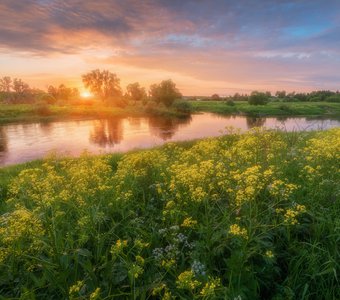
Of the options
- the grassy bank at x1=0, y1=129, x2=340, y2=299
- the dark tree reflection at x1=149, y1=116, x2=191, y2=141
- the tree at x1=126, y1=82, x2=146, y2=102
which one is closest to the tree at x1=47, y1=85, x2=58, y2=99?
the tree at x1=126, y1=82, x2=146, y2=102

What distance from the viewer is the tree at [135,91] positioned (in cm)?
9544

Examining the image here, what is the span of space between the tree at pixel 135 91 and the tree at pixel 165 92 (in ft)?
68.1

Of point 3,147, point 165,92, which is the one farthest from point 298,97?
point 3,147

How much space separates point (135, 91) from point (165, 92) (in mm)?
27976

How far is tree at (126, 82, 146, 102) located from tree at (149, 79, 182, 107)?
68.1 ft

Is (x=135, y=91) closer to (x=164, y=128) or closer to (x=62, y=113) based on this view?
(x=62, y=113)

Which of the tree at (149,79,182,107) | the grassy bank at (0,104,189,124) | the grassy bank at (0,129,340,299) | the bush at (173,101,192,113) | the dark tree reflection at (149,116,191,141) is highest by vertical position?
the tree at (149,79,182,107)

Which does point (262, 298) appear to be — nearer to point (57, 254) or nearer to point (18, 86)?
point (57, 254)

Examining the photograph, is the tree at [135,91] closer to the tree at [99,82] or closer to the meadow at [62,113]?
the tree at [99,82]

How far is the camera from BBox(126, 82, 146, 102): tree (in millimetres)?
95438

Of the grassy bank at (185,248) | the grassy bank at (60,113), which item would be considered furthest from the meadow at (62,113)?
the grassy bank at (185,248)

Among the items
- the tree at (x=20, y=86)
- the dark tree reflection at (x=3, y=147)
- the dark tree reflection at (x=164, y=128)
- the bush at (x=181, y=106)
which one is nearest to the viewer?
the dark tree reflection at (x=3, y=147)

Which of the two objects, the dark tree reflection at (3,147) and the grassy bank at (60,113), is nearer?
the dark tree reflection at (3,147)

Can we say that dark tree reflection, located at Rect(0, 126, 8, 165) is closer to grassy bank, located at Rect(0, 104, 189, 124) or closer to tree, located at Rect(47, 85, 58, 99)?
grassy bank, located at Rect(0, 104, 189, 124)
